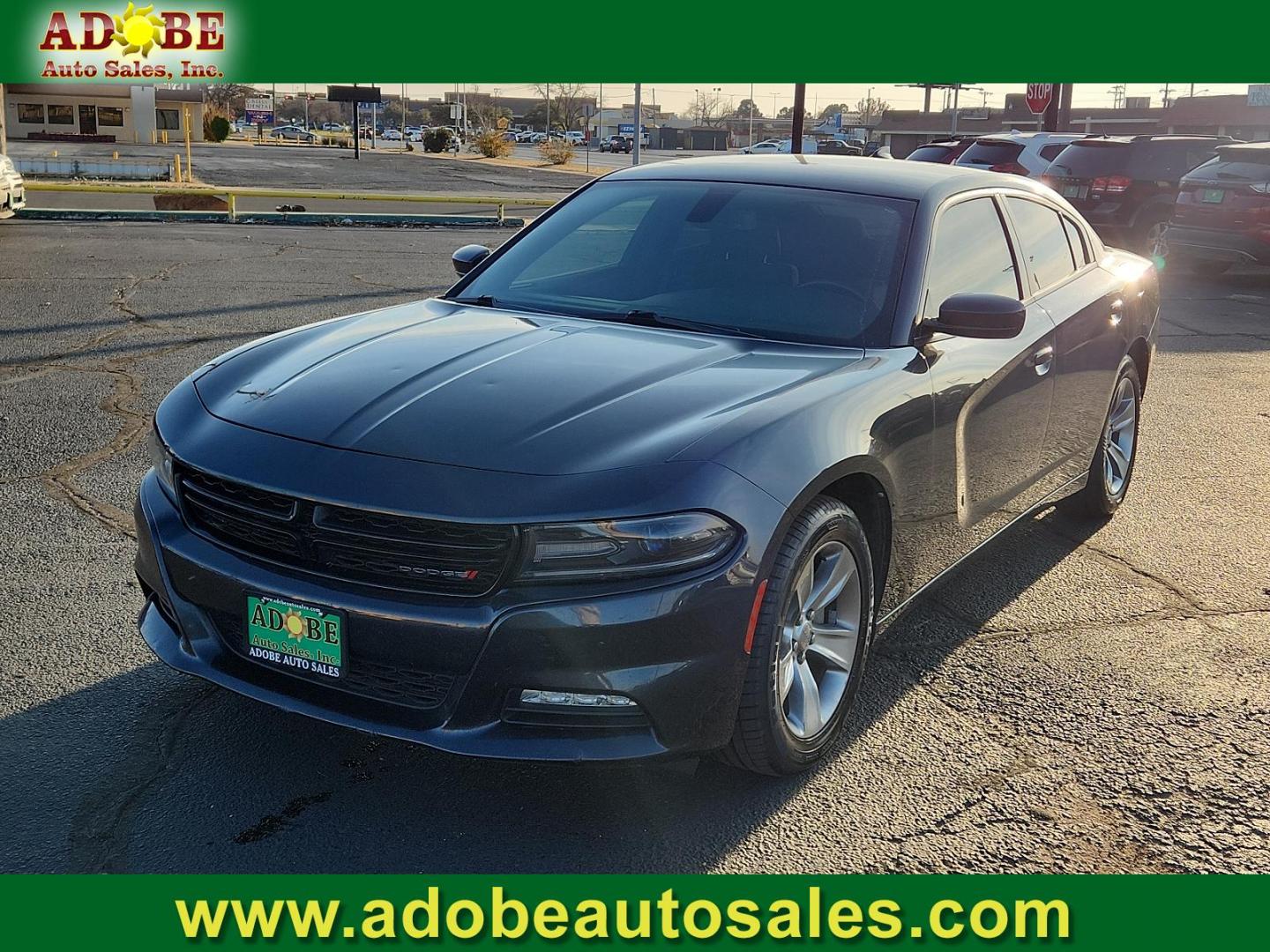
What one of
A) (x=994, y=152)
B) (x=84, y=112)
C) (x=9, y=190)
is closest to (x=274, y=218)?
(x=9, y=190)

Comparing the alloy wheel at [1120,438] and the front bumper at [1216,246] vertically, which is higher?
the front bumper at [1216,246]

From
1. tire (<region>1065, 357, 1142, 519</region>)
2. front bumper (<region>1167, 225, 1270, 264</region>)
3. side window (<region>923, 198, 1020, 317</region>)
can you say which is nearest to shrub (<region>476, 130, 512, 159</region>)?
front bumper (<region>1167, 225, 1270, 264</region>)

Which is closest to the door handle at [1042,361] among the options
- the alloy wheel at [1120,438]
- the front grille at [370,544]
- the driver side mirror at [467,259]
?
the alloy wheel at [1120,438]

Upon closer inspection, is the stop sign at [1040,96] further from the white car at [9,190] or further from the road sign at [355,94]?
the road sign at [355,94]

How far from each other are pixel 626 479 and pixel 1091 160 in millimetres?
16002

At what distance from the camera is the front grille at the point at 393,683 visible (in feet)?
9.64

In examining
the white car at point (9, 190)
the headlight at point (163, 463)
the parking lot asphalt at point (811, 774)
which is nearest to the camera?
the parking lot asphalt at point (811, 774)

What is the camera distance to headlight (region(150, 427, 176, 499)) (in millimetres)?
3404

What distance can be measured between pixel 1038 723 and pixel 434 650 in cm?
194

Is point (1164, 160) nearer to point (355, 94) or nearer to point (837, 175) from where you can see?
point (837, 175)

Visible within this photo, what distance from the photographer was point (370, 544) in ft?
9.71

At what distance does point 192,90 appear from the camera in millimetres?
85375

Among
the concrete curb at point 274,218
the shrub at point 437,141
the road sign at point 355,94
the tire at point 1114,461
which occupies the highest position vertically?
the road sign at point 355,94

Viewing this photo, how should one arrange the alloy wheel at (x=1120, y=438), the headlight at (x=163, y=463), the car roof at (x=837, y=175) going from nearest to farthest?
1. the headlight at (x=163, y=463)
2. the car roof at (x=837, y=175)
3. the alloy wheel at (x=1120, y=438)
